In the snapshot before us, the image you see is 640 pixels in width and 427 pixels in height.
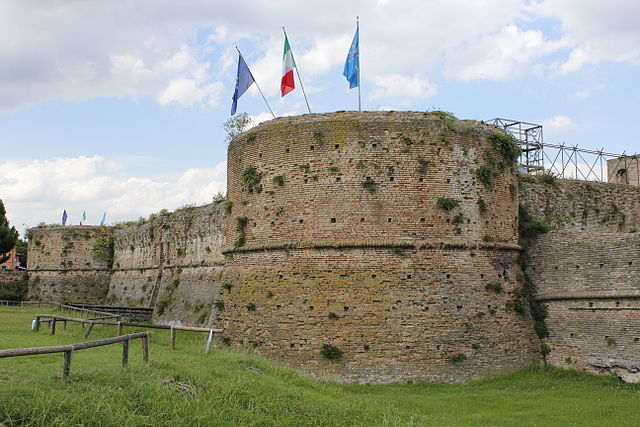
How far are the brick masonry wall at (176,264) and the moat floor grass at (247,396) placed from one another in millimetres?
9448

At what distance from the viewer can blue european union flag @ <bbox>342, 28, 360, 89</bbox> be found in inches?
762

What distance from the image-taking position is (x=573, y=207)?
21969 mm

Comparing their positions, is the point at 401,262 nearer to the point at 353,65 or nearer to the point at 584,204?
the point at 353,65

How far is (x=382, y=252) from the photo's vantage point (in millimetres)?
17156

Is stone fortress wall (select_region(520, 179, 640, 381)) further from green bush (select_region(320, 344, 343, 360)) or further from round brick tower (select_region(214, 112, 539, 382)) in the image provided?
green bush (select_region(320, 344, 343, 360))

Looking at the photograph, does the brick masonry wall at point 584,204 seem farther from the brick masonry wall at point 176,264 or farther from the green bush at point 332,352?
the brick masonry wall at point 176,264

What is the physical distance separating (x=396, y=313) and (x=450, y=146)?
4.72m

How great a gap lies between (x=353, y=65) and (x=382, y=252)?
5.82 m

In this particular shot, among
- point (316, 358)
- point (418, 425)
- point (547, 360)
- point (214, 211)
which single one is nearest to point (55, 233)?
point (214, 211)

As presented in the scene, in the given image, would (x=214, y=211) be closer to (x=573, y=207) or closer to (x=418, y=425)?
(x=573, y=207)

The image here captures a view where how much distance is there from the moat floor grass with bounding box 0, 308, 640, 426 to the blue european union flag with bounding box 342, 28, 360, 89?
8.66 meters

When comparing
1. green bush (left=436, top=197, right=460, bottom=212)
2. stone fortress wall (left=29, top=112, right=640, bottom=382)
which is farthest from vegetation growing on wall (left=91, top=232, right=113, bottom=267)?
green bush (left=436, top=197, right=460, bottom=212)

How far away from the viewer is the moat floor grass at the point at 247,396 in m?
8.43

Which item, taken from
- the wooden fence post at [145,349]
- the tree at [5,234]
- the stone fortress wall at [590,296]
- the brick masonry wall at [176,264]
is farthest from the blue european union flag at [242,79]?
the tree at [5,234]
